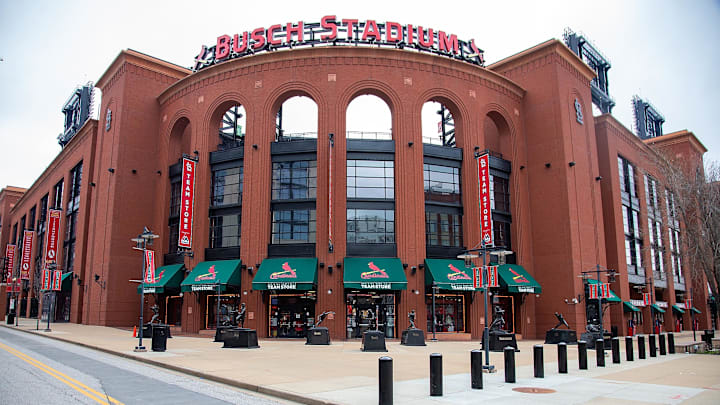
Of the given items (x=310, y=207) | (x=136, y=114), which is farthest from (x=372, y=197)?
(x=136, y=114)

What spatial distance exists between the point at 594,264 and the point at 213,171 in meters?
29.2

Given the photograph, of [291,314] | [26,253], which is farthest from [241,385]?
[26,253]

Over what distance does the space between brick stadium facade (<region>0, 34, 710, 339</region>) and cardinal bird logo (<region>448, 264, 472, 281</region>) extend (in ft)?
4.92

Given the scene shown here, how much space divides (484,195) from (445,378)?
2231 cm

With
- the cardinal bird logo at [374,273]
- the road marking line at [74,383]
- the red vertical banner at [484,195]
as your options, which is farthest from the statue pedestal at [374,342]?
the red vertical banner at [484,195]

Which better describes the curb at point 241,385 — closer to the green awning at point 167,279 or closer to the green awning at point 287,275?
the green awning at point 287,275

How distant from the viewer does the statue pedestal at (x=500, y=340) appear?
23359 millimetres

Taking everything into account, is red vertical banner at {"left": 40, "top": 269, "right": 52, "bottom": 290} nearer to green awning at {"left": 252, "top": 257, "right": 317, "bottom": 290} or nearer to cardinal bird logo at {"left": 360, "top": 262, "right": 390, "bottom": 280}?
green awning at {"left": 252, "top": 257, "right": 317, "bottom": 290}

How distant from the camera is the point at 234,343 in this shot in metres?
24.6

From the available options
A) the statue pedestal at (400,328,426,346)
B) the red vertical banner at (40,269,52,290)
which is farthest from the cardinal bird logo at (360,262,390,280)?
the red vertical banner at (40,269,52,290)

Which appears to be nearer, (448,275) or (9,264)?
(448,275)

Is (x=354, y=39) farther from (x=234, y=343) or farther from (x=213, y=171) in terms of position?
(x=234, y=343)

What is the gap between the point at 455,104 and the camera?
37625mm

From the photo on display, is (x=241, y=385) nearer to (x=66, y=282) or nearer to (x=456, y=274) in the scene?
(x=456, y=274)
